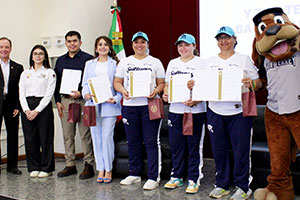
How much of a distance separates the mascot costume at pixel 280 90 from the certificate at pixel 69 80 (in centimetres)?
197

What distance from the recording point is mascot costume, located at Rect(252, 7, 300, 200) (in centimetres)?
254

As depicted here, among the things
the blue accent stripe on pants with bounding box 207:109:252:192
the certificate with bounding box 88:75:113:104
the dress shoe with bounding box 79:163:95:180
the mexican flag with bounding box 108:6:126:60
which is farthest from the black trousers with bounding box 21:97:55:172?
the blue accent stripe on pants with bounding box 207:109:252:192

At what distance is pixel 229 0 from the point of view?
14.8 feet

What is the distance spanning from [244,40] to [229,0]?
0.58 meters

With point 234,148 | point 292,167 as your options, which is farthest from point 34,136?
point 292,167

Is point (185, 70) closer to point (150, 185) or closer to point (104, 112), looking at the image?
point (104, 112)

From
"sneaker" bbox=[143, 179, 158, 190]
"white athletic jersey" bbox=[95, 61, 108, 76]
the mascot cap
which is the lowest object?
"sneaker" bbox=[143, 179, 158, 190]

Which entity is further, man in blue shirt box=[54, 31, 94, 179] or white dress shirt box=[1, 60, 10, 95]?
white dress shirt box=[1, 60, 10, 95]

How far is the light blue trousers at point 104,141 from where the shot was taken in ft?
11.8

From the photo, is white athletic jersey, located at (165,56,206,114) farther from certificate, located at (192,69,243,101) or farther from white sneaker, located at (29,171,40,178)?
white sneaker, located at (29,171,40,178)

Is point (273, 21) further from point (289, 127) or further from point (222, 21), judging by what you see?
point (222, 21)

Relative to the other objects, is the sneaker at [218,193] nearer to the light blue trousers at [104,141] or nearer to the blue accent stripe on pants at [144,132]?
the blue accent stripe on pants at [144,132]

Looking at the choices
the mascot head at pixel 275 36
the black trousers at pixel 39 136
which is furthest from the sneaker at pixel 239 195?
the black trousers at pixel 39 136

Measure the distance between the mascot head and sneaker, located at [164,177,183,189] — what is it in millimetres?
1439
